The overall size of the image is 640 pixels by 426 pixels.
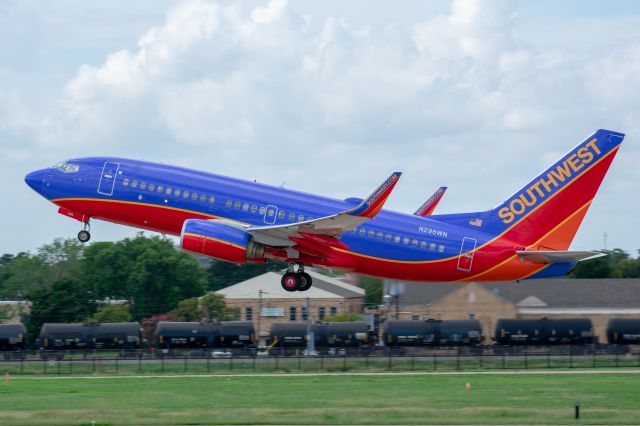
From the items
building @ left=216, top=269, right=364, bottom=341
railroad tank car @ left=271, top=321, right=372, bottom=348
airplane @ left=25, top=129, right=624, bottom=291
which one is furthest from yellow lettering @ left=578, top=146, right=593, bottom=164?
building @ left=216, top=269, right=364, bottom=341

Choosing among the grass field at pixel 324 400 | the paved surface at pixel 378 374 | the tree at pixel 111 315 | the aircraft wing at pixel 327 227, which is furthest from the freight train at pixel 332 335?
the aircraft wing at pixel 327 227

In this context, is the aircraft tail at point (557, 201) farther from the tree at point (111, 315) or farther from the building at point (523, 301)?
the tree at point (111, 315)

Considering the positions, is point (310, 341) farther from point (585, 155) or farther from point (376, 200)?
point (376, 200)

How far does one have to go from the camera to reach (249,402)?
47.3 metres

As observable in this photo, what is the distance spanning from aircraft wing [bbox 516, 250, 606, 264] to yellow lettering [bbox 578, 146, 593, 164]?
5.66m

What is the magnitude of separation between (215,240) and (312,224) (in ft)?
14.8

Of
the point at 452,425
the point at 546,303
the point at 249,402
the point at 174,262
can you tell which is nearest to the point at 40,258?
the point at 174,262

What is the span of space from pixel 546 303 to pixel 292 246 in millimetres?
39151

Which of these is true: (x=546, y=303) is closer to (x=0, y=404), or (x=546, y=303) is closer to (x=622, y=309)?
→ (x=622, y=309)

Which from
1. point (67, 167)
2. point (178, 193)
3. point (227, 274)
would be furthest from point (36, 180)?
point (227, 274)

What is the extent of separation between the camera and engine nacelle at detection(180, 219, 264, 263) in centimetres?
5156

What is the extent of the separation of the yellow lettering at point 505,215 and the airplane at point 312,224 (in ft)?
0.16

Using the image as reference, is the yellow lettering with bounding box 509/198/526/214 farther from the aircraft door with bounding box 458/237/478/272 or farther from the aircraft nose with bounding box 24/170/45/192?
the aircraft nose with bounding box 24/170/45/192

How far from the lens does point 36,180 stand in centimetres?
5594
